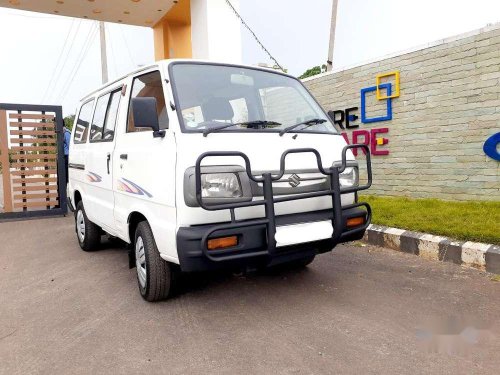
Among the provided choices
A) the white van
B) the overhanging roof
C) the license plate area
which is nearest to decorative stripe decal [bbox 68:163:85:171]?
the white van

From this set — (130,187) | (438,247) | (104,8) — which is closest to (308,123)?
(130,187)

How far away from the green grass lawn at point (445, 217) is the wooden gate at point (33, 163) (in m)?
6.65

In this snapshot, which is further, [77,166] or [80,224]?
[80,224]

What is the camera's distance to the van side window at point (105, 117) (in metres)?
3.89

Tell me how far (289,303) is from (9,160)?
7704mm

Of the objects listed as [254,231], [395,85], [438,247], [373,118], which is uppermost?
[395,85]

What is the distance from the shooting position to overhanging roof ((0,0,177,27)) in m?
9.26

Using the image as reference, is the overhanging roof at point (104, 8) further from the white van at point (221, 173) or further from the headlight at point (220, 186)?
the headlight at point (220, 186)

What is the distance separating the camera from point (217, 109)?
3135mm

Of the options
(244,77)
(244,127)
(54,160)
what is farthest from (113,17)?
(244,127)

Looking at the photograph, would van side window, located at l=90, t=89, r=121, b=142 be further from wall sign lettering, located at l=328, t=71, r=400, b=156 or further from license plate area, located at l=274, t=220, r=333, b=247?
wall sign lettering, located at l=328, t=71, r=400, b=156

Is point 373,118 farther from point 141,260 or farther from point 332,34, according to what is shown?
point 332,34

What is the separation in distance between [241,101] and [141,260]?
1581 mm

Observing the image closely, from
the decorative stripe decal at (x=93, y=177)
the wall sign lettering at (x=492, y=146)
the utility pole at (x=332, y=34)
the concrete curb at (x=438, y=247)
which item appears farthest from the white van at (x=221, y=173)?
the utility pole at (x=332, y=34)
